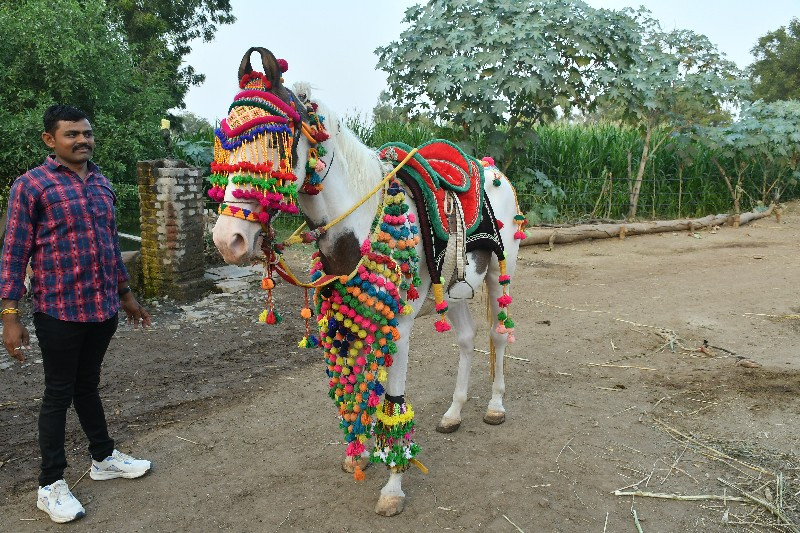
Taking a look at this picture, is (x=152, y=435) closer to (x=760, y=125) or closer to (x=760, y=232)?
(x=760, y=232)

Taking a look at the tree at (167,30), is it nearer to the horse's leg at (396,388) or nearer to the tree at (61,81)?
the tree at (61,81)

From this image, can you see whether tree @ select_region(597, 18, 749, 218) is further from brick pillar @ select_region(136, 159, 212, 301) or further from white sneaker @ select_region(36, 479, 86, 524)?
white sneaker @ select_region(36, 479, 86, 524)

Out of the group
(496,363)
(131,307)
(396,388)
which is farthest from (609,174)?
(131,307)

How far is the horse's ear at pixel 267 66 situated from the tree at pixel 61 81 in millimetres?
5782

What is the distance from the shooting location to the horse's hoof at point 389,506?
2.76 m

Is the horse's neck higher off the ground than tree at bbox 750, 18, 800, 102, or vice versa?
tree at bbox 750, 18, 800, 102

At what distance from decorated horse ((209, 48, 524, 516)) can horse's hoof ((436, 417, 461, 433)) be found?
582 mm

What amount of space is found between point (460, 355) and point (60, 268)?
2196mm

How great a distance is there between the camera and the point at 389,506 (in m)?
2.77

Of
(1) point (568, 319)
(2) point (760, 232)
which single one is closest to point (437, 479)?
(1) point (568, 319)

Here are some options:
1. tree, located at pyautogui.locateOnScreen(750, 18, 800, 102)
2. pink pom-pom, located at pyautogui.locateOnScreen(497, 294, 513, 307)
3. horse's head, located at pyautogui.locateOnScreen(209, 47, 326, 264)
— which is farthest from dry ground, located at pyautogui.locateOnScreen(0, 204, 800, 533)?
tree, located at pyautogui.locateOnScreen(750, 18, 800, 102)

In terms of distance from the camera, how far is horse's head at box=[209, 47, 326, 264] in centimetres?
202

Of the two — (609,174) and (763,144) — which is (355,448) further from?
(763,144)

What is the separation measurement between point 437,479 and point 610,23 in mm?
9130
